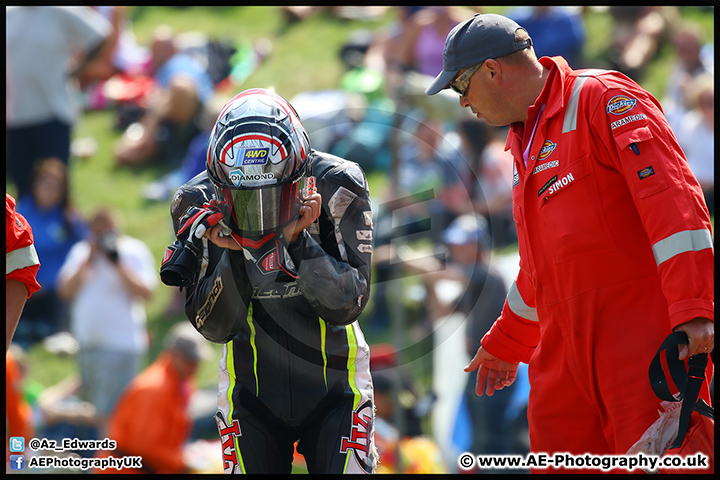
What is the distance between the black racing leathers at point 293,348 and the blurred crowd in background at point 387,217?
11.2 ft

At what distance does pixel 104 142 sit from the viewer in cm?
1346

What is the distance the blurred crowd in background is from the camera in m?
7.61

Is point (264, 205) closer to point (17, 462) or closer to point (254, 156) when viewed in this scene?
point (254, 156)

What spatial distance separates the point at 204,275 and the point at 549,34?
774cm

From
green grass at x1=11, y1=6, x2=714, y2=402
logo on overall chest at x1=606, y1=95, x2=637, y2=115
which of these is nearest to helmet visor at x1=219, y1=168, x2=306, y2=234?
logo on overall chest at x1=606, y1=95, x2=637, y2=115

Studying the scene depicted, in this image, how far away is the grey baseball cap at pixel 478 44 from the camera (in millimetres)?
4035

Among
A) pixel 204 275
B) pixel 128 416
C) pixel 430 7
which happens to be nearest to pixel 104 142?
pixel 430 7

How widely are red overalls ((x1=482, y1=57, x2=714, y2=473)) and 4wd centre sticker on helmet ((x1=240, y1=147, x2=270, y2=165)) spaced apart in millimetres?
1278

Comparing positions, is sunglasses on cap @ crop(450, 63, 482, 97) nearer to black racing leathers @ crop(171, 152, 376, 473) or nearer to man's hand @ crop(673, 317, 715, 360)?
black racing leathers @ crop(171, 152, 376, 473)

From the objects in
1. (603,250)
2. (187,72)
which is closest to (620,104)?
(603,250)

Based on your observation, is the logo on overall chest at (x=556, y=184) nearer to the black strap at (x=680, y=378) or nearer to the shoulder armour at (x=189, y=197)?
the black strap at (x=680, y=378)

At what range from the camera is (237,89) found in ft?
42.7

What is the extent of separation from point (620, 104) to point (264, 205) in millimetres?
1673

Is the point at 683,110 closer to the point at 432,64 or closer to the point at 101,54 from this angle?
the point at 432,64
